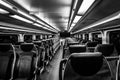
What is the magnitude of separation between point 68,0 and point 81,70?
224cm

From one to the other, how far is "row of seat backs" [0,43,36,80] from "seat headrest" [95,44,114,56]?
165 centimetres

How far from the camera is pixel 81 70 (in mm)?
1697

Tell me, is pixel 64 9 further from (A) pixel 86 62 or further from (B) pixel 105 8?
(A) pixel 86 62

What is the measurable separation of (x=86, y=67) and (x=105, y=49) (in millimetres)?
1471

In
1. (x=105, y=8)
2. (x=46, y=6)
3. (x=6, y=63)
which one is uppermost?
(x=46, y=6)

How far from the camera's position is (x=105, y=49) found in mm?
2973

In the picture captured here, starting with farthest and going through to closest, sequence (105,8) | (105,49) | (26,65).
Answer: (26,65)
(105,8)
(105,49)

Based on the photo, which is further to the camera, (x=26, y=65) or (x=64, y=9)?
(x=64, y=9)

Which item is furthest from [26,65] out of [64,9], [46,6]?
[64,9]

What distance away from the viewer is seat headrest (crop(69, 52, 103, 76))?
1.61 m

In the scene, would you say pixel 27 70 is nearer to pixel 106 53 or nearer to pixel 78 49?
pixel 78 49

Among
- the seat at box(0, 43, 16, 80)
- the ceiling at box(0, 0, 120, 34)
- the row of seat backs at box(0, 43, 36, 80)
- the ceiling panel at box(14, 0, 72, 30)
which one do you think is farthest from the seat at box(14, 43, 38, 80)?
the ceiling panel at box(14, 0, 72, 30)

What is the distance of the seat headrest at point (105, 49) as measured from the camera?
296 centimetres

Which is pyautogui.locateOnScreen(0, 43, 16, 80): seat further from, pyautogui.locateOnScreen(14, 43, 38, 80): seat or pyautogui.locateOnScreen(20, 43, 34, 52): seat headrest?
pyautogui.locateOnScreen(20, 43, 34, 52): seat headrest
